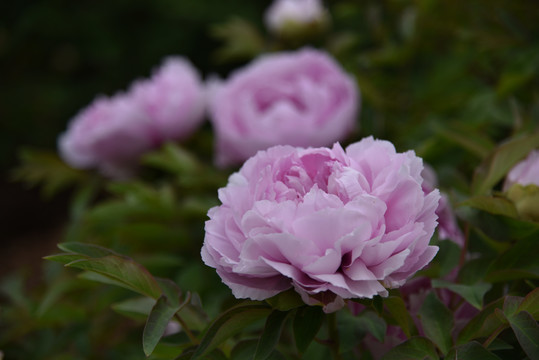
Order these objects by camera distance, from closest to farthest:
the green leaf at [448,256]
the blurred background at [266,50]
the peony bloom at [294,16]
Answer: the green leaf at [448,256] < the blurred background at [266,50] < the peony bloom at [294,16]

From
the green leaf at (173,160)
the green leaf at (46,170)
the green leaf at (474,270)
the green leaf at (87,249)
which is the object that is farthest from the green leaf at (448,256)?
the green leaf at (46,170)

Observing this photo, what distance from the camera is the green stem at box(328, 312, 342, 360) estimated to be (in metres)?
0.36

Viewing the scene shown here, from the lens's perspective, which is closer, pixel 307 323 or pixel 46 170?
pixel 307 323

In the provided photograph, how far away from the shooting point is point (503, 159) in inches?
16.8

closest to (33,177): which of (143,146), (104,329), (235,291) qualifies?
(143,146)

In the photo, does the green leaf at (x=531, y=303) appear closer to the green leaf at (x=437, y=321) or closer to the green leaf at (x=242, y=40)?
the green leaf at (x=437, y=321)

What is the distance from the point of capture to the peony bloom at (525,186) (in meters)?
0.40

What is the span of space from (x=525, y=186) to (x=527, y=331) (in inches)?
4.8

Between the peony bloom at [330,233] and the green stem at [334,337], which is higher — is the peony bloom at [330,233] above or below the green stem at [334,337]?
above

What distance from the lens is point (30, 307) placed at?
2.01ft

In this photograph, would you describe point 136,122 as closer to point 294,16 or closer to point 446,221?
point 294,16

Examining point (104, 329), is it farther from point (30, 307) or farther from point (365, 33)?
point (365, 33)

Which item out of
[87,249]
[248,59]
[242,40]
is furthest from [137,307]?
[248,59]

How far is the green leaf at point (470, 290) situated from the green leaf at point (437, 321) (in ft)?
0.03
